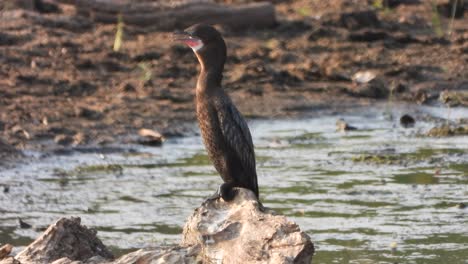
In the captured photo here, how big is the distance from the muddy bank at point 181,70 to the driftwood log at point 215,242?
186 inches

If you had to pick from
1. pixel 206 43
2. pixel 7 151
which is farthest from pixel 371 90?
pixel 206 43

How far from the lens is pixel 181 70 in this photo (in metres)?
14.7

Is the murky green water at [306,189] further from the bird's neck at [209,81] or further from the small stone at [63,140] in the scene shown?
the bird's neck at [209,81]

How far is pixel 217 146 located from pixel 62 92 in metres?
5.94

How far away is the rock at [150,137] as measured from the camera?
41.4ft

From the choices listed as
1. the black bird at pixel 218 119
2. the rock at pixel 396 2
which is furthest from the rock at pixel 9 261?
the rock at pixel 396 2

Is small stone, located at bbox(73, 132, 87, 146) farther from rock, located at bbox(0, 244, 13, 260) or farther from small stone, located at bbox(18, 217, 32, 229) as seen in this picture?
rock, located at bbox(0, 244, 13, 260)

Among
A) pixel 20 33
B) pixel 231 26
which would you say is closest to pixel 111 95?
pixel 20 33

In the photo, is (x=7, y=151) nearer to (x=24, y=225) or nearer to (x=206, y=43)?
(x=24, y=225)

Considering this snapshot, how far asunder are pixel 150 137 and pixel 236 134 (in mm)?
4815

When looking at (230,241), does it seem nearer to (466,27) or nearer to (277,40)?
(277,40)

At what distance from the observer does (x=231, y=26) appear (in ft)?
53.1

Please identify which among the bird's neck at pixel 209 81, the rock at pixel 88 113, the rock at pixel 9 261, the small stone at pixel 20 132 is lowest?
the small stone at pixel 20 132

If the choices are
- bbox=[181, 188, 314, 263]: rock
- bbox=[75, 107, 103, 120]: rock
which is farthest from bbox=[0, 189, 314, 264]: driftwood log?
bbox=[75, 107, 103, 120]: rock
